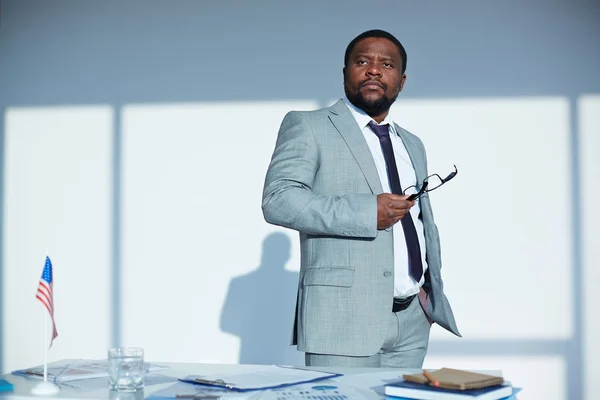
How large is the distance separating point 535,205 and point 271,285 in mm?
1403

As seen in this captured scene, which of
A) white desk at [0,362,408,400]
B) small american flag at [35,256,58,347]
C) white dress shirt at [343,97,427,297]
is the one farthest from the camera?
white dress shirt at [343,97,427,297]

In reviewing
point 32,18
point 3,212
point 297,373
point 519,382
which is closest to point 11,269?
point 3,212

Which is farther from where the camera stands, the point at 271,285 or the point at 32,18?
the point at 32,18

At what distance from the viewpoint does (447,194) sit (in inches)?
161

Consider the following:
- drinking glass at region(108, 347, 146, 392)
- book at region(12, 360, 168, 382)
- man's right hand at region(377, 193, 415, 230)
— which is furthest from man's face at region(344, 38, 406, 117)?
drinking glass at region(108, 347, 146, 392)

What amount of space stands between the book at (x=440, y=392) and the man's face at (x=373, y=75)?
3.55 feet

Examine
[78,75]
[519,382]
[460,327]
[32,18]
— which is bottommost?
[519,382]

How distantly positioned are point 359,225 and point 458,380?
706mm

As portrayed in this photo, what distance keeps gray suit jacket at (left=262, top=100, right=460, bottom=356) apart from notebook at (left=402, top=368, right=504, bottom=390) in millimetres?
605

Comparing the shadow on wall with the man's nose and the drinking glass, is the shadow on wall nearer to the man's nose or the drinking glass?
the man's nose

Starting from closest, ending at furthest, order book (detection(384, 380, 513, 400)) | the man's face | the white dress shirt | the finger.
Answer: book (detection(384, 380, 513, 400)) < the finger < the white dress shirt < the man's face

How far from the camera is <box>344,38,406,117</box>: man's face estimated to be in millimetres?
2420

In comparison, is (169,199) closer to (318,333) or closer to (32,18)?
(32,18)

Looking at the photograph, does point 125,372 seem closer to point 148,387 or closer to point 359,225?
Result: point 148,387
